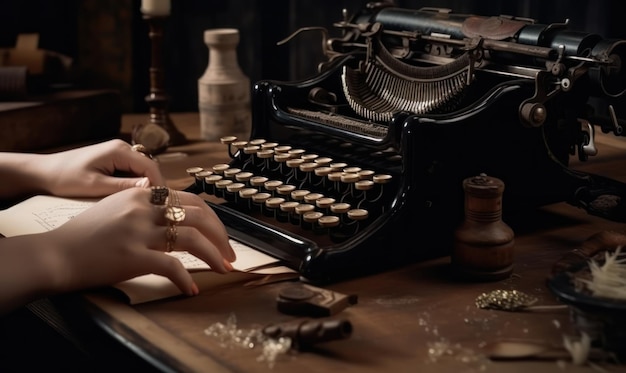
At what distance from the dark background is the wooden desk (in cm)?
173

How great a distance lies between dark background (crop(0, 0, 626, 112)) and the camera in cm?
352

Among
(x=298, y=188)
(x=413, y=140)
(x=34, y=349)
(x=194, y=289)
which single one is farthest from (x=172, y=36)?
(x=194, y=289)

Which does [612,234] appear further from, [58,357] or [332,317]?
[58,357]

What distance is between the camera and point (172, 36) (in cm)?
365

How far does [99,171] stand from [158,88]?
78cm

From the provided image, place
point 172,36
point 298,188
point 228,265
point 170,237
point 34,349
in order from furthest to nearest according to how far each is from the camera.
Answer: point 172,36
point 34,349
point 298,188
point 228,265
point 170,237

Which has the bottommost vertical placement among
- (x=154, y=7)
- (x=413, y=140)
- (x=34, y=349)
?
(x=34, y=349)

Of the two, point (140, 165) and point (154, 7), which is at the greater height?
point (154, 7)

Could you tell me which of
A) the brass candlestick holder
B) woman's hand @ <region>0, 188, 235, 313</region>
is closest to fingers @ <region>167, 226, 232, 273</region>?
woman's hand @ <region>0, 188, 235, 313</region>

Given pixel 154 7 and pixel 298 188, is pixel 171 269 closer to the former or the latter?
pixel 298 188

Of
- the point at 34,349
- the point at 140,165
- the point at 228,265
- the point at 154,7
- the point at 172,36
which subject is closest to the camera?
the point at 228,265

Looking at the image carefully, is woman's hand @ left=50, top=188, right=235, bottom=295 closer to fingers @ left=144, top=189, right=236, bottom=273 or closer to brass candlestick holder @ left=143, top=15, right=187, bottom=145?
fingers @ left=144, top=189, right=236, bottom=273

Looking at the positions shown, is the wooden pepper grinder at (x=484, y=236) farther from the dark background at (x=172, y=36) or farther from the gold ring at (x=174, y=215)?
the dark background at (x=172, y=36)

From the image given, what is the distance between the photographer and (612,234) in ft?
6.00
